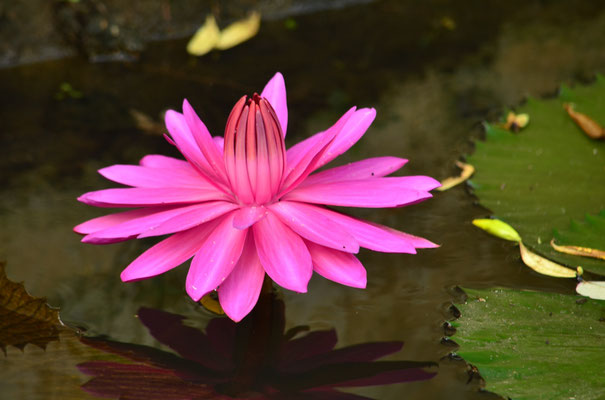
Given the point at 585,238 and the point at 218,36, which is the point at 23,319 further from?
the point at 218,36

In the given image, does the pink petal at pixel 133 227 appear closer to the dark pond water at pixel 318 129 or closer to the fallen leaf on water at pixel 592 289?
the dark pond water at pixel 318 129

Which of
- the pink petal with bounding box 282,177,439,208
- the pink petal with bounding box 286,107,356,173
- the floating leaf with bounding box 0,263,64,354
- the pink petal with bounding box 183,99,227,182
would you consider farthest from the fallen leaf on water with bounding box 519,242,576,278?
the floating leaf with bounding box 0,263,64,354

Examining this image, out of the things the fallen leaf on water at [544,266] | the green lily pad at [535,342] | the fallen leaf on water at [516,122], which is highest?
the fallen leaf on water at [516,122]

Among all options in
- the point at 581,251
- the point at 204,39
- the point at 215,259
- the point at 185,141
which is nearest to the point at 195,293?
the point at 215,259

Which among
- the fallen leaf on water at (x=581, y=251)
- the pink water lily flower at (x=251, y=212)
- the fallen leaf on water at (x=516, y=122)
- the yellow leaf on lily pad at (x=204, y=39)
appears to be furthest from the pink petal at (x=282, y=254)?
the yellow leaf on lily pad at (x=204, y=39)

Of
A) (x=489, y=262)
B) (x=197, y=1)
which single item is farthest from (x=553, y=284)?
(x=197, y=1)
